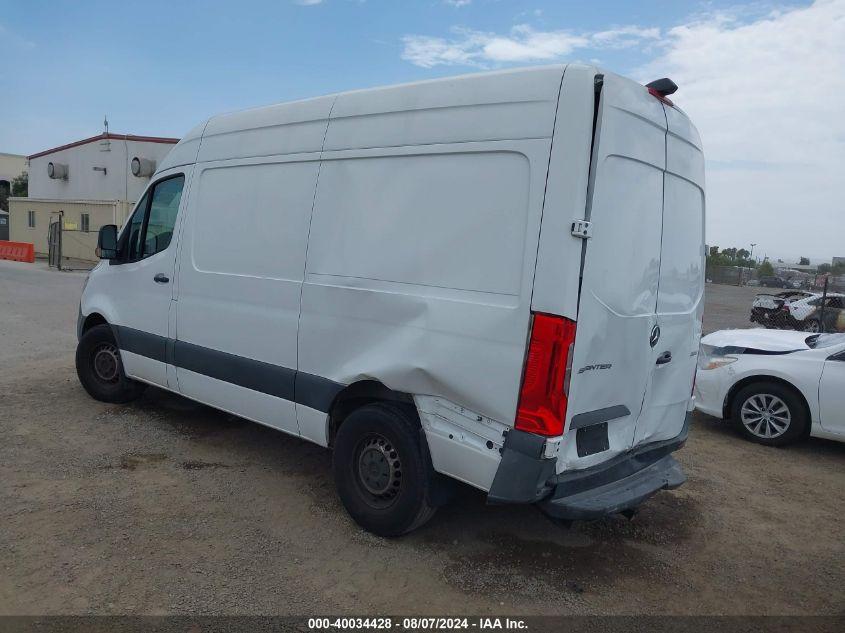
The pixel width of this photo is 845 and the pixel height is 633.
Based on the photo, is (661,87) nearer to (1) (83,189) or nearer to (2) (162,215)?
(2) (162,215)

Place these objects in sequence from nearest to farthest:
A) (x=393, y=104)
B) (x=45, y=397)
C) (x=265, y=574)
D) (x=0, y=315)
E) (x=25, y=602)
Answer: (x=25, y=602) < (x=265, y=574) < (x=393, y=104) < (x=45, y=397) < (x=0, y=315)

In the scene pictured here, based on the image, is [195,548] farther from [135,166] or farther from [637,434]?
[135,166]

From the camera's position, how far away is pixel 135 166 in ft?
77.9

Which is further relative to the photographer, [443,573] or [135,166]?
[135,166]

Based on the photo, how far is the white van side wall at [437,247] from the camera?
10.5 feet

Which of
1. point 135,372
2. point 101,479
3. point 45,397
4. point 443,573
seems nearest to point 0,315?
point 45,397

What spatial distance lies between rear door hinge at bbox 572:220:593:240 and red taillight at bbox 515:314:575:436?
1.35 ft

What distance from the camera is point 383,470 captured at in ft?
12.5

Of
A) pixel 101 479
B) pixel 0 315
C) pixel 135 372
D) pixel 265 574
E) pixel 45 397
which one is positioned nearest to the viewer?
pixel 265 574

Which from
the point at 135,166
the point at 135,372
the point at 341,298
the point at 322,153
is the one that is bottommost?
the point at 135,372

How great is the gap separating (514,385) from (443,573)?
120 centimetres

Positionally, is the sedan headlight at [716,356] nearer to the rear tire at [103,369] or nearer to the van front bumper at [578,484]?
the van front bumper at [578,484]

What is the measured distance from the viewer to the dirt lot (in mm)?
3289

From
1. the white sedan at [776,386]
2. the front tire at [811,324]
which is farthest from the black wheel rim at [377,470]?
the front tire at [811,324]
